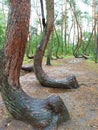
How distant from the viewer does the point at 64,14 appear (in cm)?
2158

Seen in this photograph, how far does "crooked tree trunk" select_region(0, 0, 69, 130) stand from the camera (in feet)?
14.3

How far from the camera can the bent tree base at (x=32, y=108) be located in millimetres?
4438

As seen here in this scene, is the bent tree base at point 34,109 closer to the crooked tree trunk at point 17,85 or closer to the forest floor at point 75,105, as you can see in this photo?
the crooked tree trunk at point 17,85

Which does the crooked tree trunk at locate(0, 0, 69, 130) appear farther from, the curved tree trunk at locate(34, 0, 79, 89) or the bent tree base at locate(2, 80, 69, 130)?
the curved tree trunk at locate(34, 0, 79, 89)

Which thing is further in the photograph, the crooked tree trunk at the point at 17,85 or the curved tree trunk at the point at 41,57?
the curved tree trunk at the point at 41,57

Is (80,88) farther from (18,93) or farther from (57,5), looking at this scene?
(57,5)

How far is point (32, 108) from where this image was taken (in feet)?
14.9

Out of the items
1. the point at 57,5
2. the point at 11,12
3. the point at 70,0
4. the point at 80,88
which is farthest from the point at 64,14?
the point at 11,12

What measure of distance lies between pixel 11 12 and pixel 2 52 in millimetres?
785

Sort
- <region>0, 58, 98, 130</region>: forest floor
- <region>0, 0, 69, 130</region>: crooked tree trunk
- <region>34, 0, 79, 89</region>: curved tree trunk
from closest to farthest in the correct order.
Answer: <region>0, 0, 69, 130</region>: crooked tree trunk
<region>0, 58, 98, 130</region>: forest floor
<region>34, 0, 79, 89</region>: curved tree trunk

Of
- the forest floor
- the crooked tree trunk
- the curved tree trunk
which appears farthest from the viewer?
the curved tree trunk

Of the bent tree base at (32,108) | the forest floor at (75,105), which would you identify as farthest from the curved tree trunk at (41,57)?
the bent tree base at (32,108)

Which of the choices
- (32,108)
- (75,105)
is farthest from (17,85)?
(75,105)

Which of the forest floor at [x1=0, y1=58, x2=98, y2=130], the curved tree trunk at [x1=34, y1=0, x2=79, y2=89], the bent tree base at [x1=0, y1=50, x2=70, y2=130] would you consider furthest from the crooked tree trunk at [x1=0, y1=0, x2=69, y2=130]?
the curved tree trunk at [x1=34, y1=0, x2=79, y2=89]
